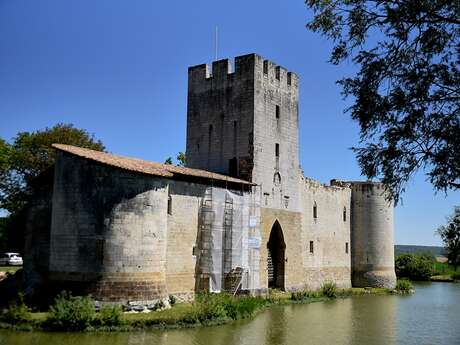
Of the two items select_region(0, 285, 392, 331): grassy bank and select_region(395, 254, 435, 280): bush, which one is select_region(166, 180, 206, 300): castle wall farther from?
select_region(395, 254, 435, 280): bush

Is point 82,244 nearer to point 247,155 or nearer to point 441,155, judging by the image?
point 247,155

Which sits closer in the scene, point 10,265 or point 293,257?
point 293,257

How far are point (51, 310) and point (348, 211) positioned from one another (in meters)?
24.0

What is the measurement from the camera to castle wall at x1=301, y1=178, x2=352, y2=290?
31.2 meters

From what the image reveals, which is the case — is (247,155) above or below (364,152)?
above

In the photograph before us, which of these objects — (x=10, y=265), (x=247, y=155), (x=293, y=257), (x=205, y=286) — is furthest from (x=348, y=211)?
(x=10, y=265)

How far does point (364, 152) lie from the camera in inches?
476

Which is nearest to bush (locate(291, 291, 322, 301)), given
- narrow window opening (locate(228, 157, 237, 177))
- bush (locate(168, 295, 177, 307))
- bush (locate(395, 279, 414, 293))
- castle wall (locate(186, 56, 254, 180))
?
castle wall (locate(186, 56, 254, 180))

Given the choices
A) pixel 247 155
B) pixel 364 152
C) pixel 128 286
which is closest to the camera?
pixel 364 152

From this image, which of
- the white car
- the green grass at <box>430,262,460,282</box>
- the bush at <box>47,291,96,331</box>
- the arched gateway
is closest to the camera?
the bush at <box>47,291,96,331</box>

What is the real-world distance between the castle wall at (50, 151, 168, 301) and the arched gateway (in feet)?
32.6

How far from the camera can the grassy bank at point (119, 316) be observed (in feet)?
52.4

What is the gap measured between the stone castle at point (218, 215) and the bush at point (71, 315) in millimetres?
1381

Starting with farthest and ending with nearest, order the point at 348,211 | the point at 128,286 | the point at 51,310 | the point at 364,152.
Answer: the point at 348,211 → the point at 128,286 → the point at 51,310 → the point at 364,152
